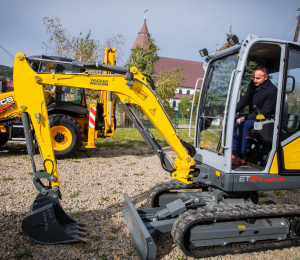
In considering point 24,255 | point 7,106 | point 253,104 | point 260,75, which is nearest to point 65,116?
point 7,106

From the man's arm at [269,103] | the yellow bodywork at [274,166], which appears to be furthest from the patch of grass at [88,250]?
the man's arm at [269,103]

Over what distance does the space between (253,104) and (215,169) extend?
3.80 feet

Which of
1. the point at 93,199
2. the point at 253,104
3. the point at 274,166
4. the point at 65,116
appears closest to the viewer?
the point at 274,166

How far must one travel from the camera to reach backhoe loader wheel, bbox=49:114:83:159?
315 inches

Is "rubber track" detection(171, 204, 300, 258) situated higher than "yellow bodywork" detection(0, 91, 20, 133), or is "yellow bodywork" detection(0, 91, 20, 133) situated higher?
"yellow bodywork" detection(0, 91, 20, 133)

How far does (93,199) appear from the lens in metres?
5.09

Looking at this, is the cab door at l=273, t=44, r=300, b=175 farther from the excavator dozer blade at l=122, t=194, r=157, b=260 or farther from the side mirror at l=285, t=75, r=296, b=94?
the excavator dozer blade at l=122, t=194, r=157, b=260

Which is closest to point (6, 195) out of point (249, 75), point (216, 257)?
point (216, 257)

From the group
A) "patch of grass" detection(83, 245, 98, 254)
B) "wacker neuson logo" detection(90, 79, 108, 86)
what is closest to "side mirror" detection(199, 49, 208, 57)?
"wacker neuson logo" detection(90, 79, 108, 86)

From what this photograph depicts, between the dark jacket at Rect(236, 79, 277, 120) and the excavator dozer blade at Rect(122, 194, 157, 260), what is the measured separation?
88.5 inches

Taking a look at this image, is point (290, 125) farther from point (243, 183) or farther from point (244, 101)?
point (243, 183)

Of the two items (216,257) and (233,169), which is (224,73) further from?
(216,257)

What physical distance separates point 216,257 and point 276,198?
127 inches

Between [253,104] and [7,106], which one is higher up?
[253,104]
